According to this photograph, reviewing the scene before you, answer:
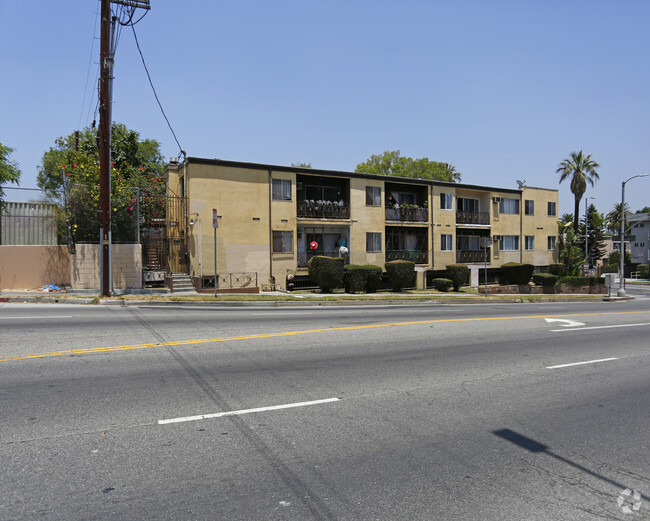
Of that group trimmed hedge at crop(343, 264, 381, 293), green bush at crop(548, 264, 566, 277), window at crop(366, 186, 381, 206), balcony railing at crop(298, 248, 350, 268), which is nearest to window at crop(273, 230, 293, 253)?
balcony railing at crop(298, 248, 350, 268)

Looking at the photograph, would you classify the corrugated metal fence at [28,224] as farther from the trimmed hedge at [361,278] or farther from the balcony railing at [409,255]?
the balcony railing at [409,255]

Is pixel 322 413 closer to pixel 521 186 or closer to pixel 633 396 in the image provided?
pixel 633 396

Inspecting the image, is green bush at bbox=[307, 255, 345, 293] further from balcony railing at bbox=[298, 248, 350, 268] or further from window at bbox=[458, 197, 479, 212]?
window at bbox=[458, 197, 479, 212]

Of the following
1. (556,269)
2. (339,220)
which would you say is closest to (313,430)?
(339,220)

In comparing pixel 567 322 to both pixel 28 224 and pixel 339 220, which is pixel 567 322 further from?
pixel 28 224

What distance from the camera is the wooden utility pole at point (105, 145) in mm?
18578

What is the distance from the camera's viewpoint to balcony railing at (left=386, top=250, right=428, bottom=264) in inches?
1347

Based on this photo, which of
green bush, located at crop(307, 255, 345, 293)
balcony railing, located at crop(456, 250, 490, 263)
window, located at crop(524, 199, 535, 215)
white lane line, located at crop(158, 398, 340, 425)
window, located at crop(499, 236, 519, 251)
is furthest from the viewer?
window, located at crop(524, 199, 535, 215)

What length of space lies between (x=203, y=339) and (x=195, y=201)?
1736cm

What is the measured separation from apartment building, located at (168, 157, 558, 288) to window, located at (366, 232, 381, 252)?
71 millimetres

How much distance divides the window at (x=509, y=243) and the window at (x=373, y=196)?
48.6 feet

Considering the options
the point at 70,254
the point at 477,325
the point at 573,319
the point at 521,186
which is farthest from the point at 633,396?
the point at 521,186

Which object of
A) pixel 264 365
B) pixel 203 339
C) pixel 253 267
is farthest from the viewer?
pixel 253 267

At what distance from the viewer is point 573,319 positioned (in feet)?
53.2
